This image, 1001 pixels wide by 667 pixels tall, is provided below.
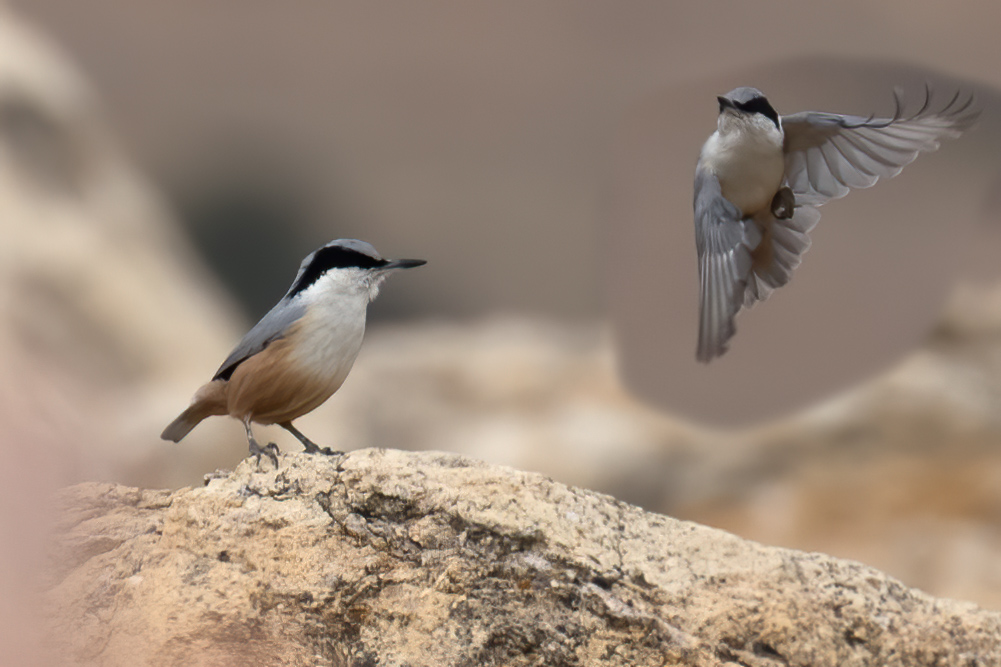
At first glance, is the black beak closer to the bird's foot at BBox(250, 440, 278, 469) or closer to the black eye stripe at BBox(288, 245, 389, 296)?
the black eye stripe at BBox(288, 245, 389, 296)

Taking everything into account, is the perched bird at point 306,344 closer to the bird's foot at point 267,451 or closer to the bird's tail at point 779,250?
the bird's foot at point 267,451

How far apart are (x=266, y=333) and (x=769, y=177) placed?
1.10m

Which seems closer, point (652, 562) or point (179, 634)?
point (179, 634)

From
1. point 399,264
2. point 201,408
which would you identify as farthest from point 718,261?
point 201,408

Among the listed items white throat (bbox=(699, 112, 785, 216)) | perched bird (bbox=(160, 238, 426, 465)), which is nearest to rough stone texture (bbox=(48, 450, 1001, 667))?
perched bird (bbox=(160, 238, 426, 465))

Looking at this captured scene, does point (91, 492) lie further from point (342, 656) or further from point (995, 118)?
point (995, 118)

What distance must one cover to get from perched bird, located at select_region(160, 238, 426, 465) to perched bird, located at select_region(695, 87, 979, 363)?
1.97ft

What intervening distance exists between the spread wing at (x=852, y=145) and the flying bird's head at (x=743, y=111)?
11 cm

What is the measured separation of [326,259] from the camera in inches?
70.3

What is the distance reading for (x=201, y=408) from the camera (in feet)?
6.00

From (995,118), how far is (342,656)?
111 inches

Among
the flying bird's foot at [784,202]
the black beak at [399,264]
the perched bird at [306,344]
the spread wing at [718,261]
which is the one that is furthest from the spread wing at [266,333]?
the flying bird's foot at [784,202]

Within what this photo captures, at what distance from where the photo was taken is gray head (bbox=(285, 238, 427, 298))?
177 centimetres

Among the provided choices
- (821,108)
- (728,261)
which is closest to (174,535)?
(728,261)
